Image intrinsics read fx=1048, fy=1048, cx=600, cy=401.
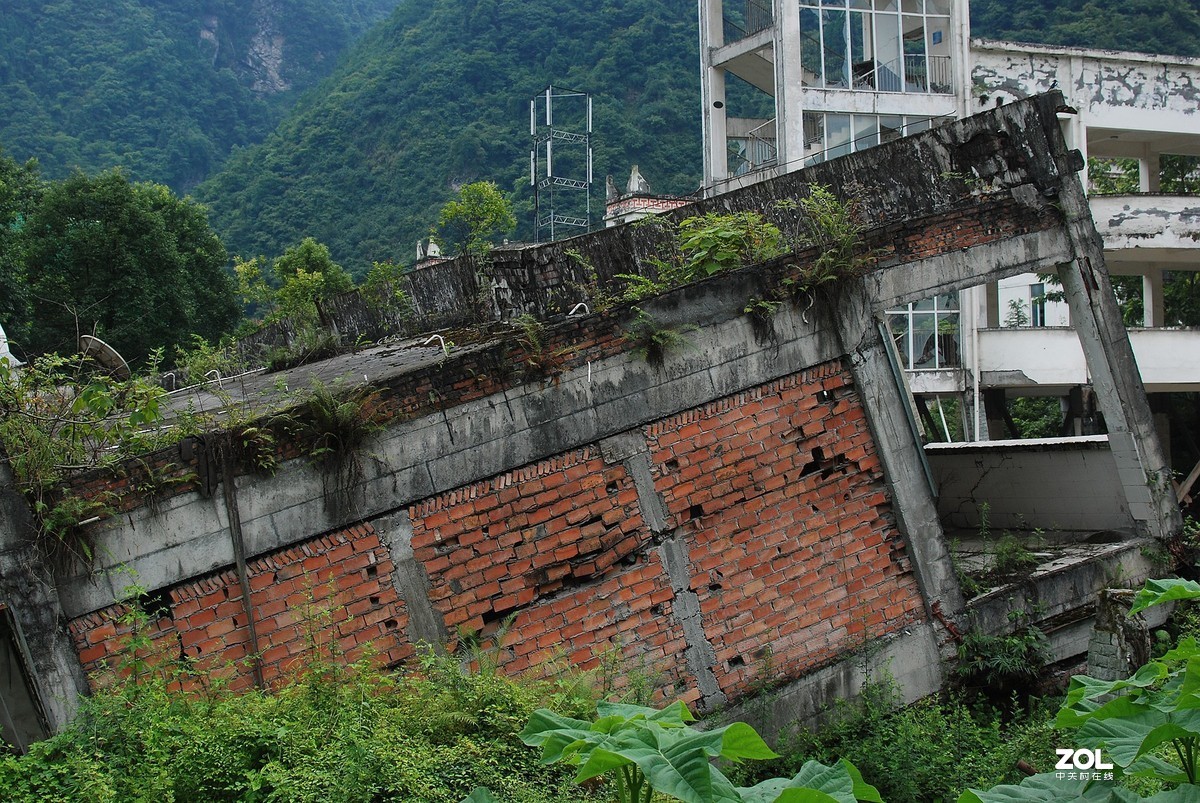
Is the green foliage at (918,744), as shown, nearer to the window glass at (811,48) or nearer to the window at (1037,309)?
the window glass at (811,48)

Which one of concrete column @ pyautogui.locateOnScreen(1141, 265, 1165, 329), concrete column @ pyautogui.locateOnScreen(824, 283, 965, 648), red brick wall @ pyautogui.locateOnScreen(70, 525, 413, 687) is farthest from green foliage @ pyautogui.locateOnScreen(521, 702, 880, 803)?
A: concrete column @ pyautogui.locateOnScreen(1141, 265, 1165, 329)

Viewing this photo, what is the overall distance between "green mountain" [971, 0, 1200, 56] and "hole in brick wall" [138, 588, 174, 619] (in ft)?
92.3

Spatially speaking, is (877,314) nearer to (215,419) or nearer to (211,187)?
(215,419)

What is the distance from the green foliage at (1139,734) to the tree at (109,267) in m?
22.2

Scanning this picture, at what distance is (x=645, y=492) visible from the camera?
7609 mm

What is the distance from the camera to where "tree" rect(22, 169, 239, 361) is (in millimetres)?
22516

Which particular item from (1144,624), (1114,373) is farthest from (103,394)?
(1114,373)

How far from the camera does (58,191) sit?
77.3ft

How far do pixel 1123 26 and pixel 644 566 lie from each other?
26783 millimetres

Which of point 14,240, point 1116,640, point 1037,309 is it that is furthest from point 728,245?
point 1037,309

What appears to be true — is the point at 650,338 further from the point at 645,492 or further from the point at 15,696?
the point at 15,696

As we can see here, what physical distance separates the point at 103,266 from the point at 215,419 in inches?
742

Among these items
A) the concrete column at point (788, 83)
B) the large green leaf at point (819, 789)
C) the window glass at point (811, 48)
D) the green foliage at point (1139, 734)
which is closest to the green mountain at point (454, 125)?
the window glass at point (811, 48)

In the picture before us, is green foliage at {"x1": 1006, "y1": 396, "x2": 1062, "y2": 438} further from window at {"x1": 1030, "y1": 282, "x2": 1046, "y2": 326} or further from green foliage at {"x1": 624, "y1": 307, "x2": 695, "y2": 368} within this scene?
green foliage at {"x1": 624, "y1": 307, "x2": 695, "y2": 368}
